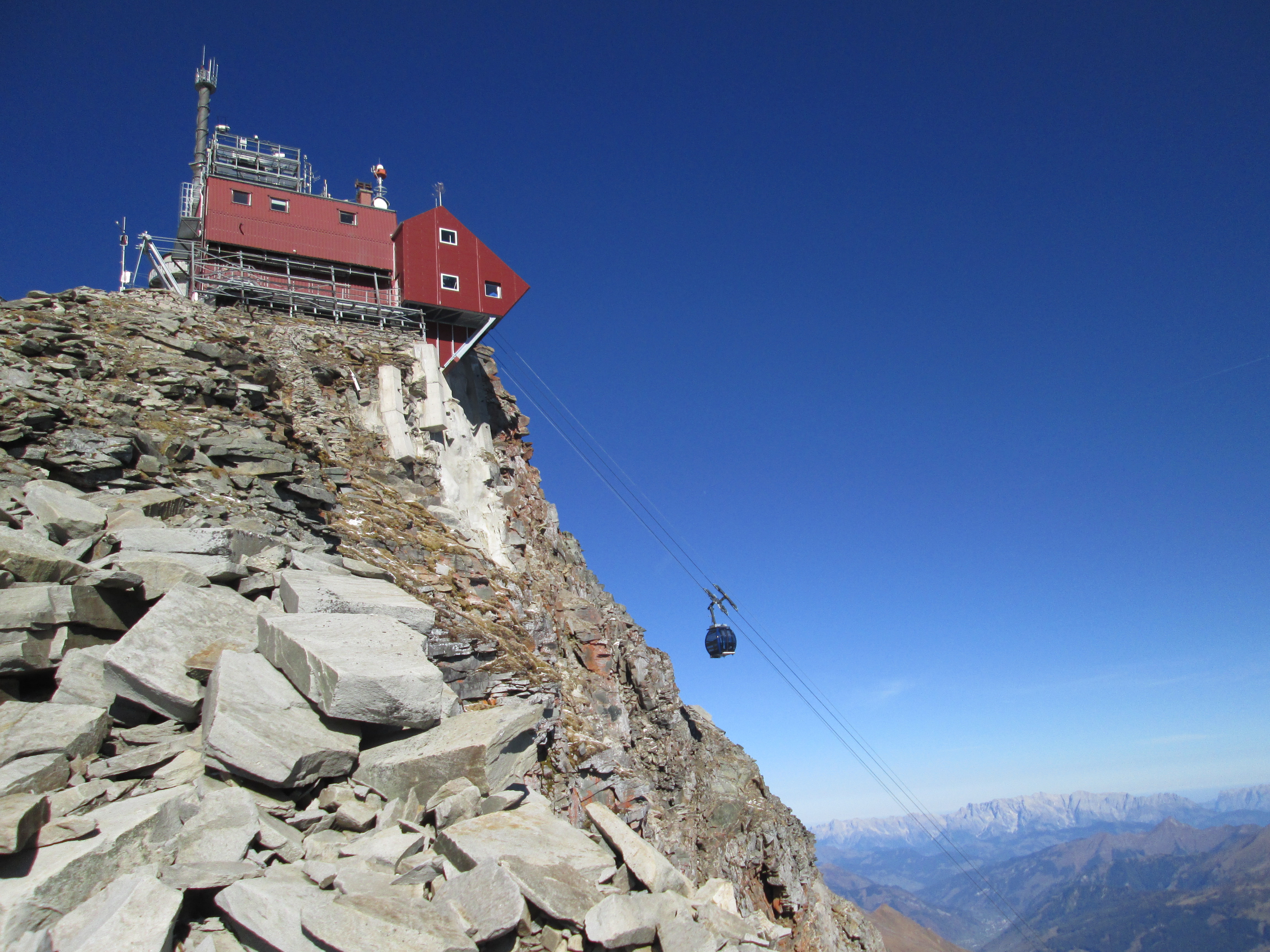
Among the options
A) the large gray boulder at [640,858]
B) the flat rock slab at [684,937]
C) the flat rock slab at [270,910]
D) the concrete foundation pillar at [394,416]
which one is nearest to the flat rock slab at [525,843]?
the large gray boulder at [640,858]

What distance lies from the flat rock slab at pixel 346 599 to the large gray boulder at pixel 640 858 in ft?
16.2

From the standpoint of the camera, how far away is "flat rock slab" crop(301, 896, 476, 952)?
649 cm

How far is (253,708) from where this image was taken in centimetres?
928

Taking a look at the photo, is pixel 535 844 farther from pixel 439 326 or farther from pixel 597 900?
pixel 439 326

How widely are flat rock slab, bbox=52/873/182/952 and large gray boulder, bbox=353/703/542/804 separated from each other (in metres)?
2.99

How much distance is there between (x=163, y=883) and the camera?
21.7 ft

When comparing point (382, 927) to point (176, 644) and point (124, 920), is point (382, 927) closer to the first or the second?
point (124, 920)

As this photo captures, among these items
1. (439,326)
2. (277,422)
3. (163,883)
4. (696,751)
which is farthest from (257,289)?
(696,751)

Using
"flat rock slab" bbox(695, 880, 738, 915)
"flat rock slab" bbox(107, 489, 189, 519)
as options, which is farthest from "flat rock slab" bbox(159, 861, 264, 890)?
"flat rock slab" bbox(107, 489, 189, 519)

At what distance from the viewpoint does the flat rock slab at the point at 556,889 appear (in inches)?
309

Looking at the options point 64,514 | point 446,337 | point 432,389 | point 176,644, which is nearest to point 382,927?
point 176,644

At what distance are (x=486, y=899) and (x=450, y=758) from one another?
2.39 metres

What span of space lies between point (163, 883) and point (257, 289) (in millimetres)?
31591

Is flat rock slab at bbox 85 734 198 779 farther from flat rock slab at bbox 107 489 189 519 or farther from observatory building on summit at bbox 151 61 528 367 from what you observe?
observatory building on summit at bbox 151 61 528 367
